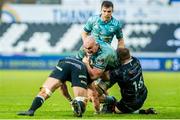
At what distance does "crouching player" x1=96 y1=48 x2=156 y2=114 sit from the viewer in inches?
583

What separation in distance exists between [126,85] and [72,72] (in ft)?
4.10

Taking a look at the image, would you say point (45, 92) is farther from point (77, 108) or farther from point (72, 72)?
point (77, 108)

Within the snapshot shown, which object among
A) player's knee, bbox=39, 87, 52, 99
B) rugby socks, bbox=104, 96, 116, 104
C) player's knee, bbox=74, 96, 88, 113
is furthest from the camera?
rugby socks, bbox=104, 96, 116, 104

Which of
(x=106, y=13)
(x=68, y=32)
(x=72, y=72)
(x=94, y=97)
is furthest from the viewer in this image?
(x=68, y=32)

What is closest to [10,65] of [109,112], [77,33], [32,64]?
[32,64]

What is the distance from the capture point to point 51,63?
3625 centimetres

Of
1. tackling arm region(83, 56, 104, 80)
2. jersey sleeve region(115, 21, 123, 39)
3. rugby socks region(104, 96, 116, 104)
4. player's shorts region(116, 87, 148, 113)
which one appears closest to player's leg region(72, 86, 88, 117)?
tackling arm region(83, 56, 104, 80)

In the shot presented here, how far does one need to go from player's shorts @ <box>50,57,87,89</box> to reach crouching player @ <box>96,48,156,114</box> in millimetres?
674

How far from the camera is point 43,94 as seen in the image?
14062 mm

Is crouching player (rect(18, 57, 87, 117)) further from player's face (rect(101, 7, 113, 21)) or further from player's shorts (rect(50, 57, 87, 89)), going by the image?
player's face (rect(101, 7, 113, 21))

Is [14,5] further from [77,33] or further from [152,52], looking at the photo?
[152,52]

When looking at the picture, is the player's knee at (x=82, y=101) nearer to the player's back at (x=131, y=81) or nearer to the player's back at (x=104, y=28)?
the player's back at (x=131, y=81)

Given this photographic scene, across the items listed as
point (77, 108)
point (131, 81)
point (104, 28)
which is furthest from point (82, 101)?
point (104, 28)

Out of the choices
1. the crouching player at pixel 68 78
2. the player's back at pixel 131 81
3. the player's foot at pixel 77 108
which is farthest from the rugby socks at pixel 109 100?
the player's foot at pixel 77 108
